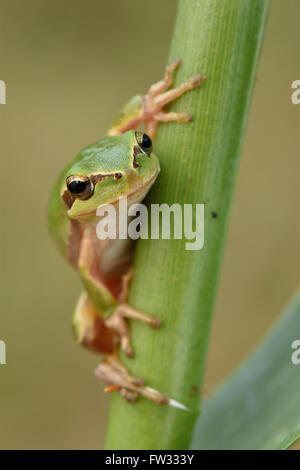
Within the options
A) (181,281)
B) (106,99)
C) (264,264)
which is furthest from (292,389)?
(106,99)

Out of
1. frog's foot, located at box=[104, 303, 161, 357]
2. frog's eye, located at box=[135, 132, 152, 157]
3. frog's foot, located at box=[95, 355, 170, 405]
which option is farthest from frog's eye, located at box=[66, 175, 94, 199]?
frog's foot, located at box=[95, 355, 170, 405]

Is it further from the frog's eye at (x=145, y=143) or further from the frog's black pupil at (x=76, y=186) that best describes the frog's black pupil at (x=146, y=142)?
the frog's black pupil at (x=76, y=186)

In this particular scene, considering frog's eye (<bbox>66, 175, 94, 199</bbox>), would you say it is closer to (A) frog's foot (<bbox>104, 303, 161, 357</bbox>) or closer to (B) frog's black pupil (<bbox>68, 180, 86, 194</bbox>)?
(B) frog's black pupil (<bbox>68, 180, 86, 194</bbox>)

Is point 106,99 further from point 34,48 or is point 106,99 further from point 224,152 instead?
point 224,152

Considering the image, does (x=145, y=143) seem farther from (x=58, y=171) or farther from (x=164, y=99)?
(x=58, y=171)

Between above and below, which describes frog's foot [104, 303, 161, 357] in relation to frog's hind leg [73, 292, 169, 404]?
above

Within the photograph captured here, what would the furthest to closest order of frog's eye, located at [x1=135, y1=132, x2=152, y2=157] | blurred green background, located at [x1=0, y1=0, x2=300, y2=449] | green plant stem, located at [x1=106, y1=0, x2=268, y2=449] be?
1. blurred green background, located at [x1=0, y1=0, x2=300, y2=449]
2. frog's eye, located at [x1=135, y1=132, x2=152, y2=157]
3. green plant stem, located at [x1=106, y1=0, x2=268, y2=449]
